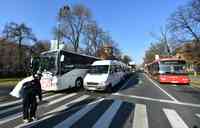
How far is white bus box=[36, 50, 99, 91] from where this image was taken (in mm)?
17250

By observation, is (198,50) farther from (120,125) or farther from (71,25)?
(120,125)

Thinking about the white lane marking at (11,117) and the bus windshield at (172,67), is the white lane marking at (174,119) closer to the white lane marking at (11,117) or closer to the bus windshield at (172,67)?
the white lane marking at (11,117)

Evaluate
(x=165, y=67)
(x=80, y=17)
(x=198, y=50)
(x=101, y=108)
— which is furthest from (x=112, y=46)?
(x=101, y=108)

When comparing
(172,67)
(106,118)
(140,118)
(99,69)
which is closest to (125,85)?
(172,67)

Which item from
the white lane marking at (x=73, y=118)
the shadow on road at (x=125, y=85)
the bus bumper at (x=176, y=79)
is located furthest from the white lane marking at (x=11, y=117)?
the bus bumper at (x=176, y=79)

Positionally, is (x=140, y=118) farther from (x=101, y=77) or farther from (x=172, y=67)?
(x=172, y=67)

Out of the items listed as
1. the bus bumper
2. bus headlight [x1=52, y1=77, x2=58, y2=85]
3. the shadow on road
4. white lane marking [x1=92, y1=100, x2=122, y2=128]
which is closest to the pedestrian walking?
white lane marking [x1=92, y1=100, x2=122, y2=128]

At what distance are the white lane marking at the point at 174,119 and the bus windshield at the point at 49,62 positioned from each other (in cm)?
926

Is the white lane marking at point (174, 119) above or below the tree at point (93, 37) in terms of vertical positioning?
below

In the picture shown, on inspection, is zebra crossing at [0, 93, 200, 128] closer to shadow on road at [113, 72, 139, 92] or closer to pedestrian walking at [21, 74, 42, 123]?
pedestrian walking at [21, 74, 42, 123]

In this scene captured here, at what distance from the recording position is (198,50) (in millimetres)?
49438

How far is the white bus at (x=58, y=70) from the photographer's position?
17.2 metres

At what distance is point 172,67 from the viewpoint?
2598 cm

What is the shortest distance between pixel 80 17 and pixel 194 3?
22303 mm
